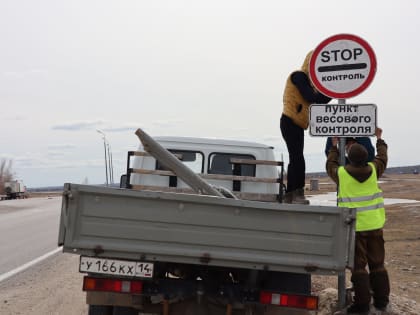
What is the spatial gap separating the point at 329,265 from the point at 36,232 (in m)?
14.5

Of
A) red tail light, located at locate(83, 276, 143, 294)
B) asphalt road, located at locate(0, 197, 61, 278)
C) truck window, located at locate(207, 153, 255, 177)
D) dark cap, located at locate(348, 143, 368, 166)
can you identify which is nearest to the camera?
red tail light, located at locate(83, 276, 143, 294)

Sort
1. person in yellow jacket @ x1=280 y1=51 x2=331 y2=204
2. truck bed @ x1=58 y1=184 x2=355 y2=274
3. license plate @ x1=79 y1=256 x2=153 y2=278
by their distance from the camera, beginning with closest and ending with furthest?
truck bed @ x1=58 y1=184 x2=355 y2=274 < license plate @ x1=79 y1=256 x2=153 y2=278 < person in yellow jacket @ x1=280 y1=51 x2=331 y2=204

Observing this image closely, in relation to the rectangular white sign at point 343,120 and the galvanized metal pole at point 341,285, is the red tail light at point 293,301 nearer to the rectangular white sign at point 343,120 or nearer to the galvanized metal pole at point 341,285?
the galvanized metal pole at point 341,285

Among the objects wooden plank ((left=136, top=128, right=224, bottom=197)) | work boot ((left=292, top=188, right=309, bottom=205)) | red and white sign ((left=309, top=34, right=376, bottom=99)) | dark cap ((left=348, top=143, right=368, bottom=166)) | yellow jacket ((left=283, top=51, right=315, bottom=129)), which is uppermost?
red and white sign ((left=309, top=34, right=376, bottom=99))

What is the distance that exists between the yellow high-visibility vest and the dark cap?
15 centimetres

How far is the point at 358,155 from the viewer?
18.1 feet

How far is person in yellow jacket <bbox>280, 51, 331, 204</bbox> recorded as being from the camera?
6.12m

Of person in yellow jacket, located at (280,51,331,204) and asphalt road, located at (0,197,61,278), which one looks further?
asphalt road, located at (0,197,61,278)

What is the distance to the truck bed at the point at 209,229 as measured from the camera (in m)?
3.89

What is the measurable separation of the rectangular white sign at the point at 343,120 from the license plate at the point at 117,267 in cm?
240

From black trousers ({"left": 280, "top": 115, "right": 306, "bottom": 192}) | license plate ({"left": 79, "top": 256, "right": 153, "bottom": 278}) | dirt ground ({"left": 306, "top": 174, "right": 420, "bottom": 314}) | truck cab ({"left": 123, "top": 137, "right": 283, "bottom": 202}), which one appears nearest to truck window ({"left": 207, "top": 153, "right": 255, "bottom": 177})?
truck cab ({"left": 123, "top": 137, "right": 283, "bottom": 202})

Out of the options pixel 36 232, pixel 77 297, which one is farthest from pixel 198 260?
pixel 36 232

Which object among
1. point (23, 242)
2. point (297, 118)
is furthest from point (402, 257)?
point (23, 242)

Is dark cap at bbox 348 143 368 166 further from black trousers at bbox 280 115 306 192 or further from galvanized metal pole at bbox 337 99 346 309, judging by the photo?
black trousers at bbox 280 115 306 192
